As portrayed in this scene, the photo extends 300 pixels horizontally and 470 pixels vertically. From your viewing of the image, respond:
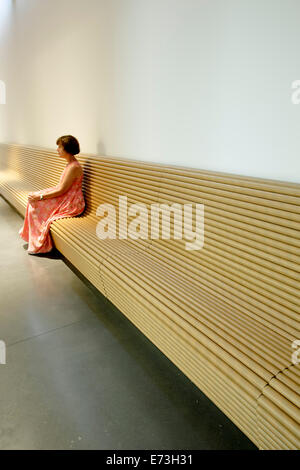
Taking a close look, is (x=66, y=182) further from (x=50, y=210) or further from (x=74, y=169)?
(x=50, y=210)

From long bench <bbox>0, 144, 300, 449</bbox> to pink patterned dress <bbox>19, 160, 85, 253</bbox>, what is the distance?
104 cm

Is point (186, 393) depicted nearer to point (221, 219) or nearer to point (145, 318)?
point (145, 318)

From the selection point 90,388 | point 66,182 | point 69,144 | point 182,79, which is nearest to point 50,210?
point 66,182

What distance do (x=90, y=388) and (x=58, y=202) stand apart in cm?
237

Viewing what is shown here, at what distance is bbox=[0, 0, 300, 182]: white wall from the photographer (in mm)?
1816

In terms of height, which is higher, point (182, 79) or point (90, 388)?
point (182, 79)

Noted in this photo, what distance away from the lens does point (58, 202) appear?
3678mm

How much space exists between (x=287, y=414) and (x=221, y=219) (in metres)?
1.11

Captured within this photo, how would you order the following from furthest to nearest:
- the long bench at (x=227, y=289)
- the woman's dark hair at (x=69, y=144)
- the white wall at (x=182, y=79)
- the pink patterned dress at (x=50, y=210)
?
the pink patterned dress at (x=50, y=210) → the woman's dark hair at (x=69, y=144) → the white wall at (x=182, y=79) → the long bench at (x=227, y=289)

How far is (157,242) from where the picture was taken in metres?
2.54

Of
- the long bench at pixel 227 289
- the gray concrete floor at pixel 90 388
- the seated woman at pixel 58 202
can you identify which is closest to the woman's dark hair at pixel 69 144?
the seated woman at pixel 58 202

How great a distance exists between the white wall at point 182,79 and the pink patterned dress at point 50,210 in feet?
2.30

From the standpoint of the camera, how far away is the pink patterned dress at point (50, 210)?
3.63 meters

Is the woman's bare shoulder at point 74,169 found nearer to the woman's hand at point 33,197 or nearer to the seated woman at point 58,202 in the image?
the seated woman at point 58,202
